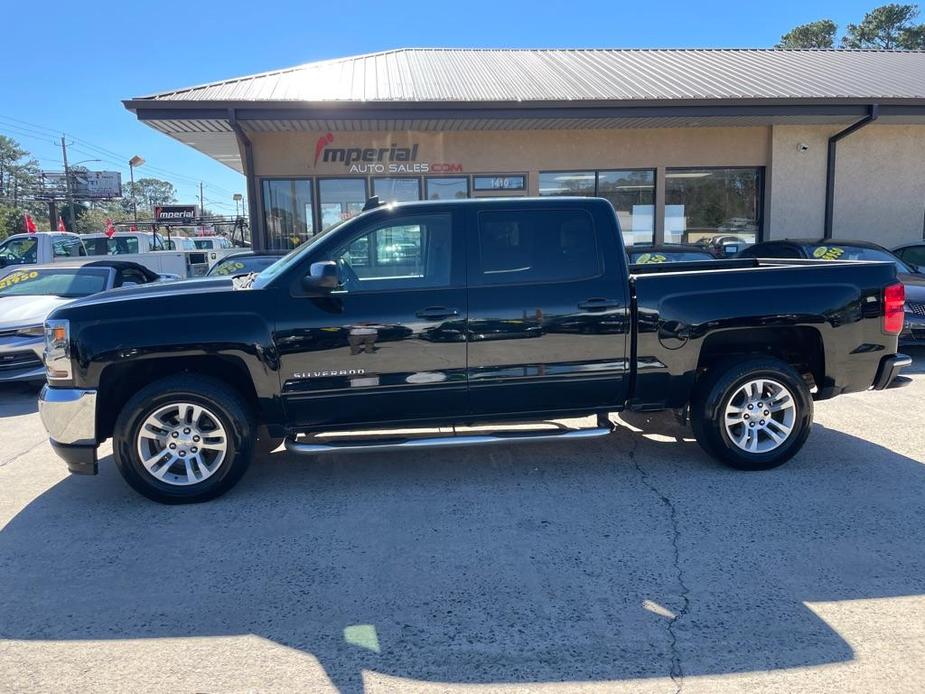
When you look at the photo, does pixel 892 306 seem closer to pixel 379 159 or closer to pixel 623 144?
pixel 623 144

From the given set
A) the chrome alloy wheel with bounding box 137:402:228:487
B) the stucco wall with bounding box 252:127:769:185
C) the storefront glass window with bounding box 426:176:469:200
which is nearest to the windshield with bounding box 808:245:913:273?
the stucco wall with bounding box 252:127:769:185

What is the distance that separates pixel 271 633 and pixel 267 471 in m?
2.23

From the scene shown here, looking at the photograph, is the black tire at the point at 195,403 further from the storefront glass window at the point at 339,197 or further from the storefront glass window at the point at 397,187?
the storefront glass window at the point at 397,187

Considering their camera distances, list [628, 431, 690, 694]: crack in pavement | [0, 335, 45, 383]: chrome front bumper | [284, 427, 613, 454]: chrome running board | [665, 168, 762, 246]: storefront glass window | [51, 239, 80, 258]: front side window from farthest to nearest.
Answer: [51, 239, 80, 258]: front side window → [665, 168, 762, 246]: storefront glass window → [0, 335, 45, 383]: chrome front bumper → [284, 427, 613, 454]: chrome running board → [628, 431, 690, 694]: crack in pavement

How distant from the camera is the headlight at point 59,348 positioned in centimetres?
433

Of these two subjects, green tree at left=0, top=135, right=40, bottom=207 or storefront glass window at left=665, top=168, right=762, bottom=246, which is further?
green tree at left=0, top=135, right=40, bottom=207

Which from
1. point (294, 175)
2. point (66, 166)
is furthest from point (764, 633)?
point (66, 166)

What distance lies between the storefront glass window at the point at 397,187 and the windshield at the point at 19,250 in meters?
7.89

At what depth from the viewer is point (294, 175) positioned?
14.0m

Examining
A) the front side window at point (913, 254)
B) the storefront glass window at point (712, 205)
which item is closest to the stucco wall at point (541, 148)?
the storefront glass window at point (712, 205)

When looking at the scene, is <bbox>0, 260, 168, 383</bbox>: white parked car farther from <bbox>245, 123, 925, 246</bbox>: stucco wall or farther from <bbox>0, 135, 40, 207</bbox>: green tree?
<bbox>0, 135, 40, 207</bbox>: green tree

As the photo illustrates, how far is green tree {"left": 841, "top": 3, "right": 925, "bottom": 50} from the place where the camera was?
43.5m

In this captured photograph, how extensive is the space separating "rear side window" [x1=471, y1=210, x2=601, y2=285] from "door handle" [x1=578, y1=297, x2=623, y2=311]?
0.18m

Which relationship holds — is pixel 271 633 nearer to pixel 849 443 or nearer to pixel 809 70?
pixel 849 443
